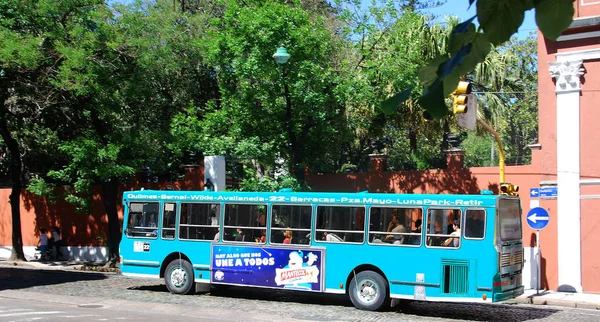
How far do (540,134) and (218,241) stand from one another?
10.4 m

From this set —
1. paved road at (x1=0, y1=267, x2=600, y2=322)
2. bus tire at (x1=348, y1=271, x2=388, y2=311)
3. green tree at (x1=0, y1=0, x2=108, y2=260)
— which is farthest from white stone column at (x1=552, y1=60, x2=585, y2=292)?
green tree at (x1=0, y1=0, x2=108, y2=260)

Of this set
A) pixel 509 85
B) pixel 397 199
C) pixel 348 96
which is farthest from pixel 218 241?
pixel 509 85

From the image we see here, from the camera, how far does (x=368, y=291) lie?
613 inches

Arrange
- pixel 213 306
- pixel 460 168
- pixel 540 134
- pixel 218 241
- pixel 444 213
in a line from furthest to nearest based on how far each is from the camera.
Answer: pixel 460 168 < pixel 540 134 < pixel 218 241 < pixel 213 306 < pixel 444 213

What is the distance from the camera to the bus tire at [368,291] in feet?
50.4

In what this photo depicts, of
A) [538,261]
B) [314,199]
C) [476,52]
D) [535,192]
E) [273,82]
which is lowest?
[538,261]

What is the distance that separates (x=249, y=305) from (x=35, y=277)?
32.4ft

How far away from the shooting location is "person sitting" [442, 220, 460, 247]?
584 inches

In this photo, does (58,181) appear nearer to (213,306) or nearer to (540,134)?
(213,306)

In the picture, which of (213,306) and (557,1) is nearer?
(557,1)

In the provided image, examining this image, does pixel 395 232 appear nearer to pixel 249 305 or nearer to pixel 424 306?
pixel 424 306

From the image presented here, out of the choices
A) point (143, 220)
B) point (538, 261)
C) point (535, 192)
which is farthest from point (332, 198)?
point (535, 192)

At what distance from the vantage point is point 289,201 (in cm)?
1667

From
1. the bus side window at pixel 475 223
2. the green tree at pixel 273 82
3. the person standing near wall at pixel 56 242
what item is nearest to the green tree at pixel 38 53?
the green tree at pixel 273 82
